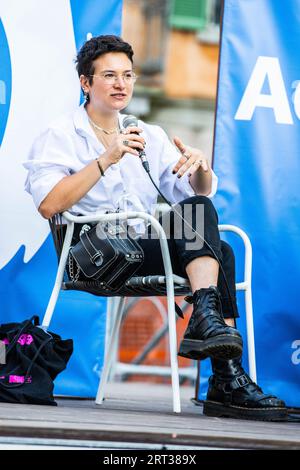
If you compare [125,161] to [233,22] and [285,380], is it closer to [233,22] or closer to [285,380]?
[233,22]

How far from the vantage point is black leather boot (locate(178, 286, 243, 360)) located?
3.52 m

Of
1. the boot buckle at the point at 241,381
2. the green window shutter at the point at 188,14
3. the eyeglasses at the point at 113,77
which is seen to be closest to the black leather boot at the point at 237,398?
the boot buckle at the point at 241,381

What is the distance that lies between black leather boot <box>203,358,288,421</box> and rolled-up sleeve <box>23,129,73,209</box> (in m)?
0.92

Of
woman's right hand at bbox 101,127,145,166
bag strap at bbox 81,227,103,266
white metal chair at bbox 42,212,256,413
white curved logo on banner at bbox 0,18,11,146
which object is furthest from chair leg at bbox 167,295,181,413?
white curved logo on banner at bbox 0,18,11,146

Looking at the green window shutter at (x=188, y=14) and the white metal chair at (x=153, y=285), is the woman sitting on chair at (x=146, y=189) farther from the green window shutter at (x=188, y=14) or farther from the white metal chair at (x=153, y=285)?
the green window shutter at (x=188, y=14)

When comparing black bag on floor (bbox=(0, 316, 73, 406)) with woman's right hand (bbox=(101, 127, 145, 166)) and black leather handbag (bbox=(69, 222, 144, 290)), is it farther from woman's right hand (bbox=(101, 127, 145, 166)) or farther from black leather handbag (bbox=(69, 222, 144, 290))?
woman's right hand (bbox=(101, 127, 145, 166))

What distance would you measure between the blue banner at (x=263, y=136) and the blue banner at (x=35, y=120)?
615mm

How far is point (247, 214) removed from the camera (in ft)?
15.4

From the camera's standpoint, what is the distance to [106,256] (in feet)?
12.3

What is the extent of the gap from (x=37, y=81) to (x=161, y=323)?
4262mm

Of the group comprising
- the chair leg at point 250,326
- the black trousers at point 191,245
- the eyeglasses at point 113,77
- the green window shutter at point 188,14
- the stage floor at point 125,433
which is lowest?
the stage floor at point 125,433

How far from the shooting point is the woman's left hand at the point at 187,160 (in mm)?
3882

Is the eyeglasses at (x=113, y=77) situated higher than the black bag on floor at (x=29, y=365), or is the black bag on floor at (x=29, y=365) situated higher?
the eyeglasses at (x=113, y=77)

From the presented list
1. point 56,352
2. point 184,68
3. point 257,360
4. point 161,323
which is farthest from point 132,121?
point 184,68
